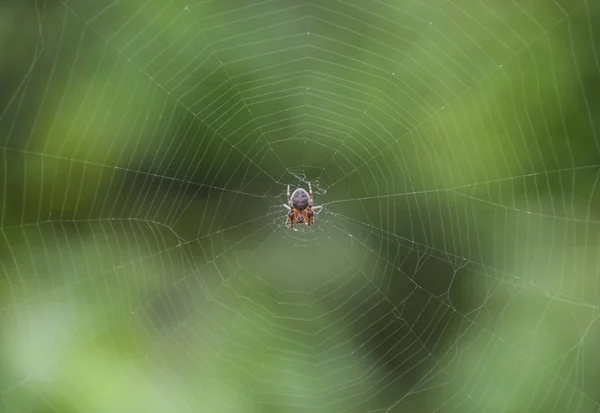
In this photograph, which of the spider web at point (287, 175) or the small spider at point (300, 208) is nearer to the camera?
the spider web at point (287, 175)

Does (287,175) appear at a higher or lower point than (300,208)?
higher

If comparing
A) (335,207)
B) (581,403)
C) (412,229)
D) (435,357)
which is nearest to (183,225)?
(335,207)

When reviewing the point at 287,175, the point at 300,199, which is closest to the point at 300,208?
the point at 300,199

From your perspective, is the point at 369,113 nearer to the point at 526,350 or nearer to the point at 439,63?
the point at 439,63

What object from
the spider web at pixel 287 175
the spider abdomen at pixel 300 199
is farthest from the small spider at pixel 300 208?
the spider web at pixel 287 175

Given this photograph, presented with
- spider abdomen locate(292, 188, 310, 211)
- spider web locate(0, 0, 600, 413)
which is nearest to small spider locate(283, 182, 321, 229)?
spider abdomen locate(292, 188, 310, 211)

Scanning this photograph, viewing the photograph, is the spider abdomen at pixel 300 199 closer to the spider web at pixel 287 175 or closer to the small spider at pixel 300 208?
the small spider at pixel 300 208

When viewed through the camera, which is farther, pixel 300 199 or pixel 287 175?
pixel 300 199

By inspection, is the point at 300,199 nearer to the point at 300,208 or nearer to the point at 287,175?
the point at 300,208
